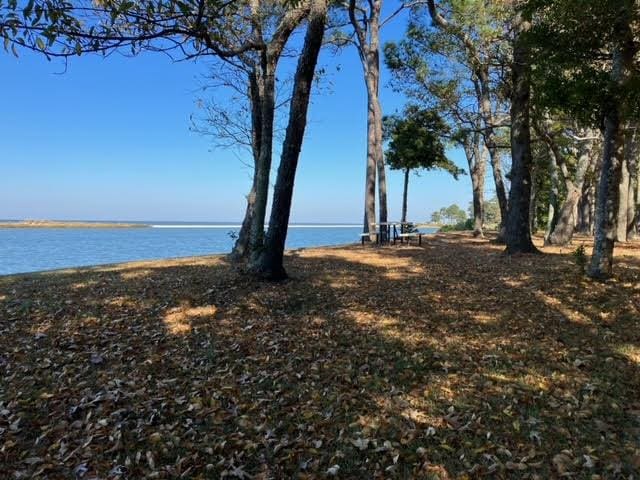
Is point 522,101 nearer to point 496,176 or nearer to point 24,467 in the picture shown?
point 496,176

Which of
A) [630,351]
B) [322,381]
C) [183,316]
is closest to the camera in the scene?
[322,381]

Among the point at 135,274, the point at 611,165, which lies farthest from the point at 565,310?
the point at 135,274

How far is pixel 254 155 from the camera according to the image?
32.8ft

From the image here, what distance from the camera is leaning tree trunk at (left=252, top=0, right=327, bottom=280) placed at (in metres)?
6.57

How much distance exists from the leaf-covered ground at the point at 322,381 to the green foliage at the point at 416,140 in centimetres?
1111

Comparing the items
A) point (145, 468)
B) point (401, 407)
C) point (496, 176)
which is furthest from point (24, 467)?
point (496, 176)

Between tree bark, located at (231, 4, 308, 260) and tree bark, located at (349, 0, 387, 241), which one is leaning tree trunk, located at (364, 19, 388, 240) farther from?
tree bark, located at (231, 4, 308, 260)

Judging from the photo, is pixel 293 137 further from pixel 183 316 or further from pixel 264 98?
pixel 183 316

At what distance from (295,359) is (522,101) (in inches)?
352

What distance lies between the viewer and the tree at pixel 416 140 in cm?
1688

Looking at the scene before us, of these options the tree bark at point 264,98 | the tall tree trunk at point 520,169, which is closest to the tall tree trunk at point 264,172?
the tree bark at point 264,98

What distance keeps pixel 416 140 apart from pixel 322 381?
1528cm

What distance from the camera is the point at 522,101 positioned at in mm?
10195

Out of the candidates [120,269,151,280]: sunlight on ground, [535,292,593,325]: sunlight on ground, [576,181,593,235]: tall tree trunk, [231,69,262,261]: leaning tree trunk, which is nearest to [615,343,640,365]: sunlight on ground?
[535,292,593,325]: sunlight on ground
